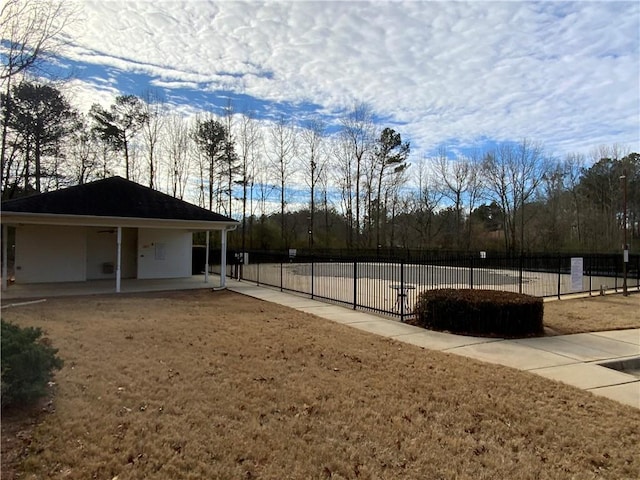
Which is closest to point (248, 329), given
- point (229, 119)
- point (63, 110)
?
point (63, 110)

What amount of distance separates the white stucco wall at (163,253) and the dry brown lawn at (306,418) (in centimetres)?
1341

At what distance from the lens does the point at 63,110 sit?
28.7m

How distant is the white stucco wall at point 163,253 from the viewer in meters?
19.8

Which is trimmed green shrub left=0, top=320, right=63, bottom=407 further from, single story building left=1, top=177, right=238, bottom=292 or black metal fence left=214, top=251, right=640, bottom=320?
single story building left=1, top=177, right=238, bottom=292

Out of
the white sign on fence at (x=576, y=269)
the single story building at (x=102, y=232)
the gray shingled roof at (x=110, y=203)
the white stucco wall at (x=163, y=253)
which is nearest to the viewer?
the white sign on fence at (x=576, y=269)

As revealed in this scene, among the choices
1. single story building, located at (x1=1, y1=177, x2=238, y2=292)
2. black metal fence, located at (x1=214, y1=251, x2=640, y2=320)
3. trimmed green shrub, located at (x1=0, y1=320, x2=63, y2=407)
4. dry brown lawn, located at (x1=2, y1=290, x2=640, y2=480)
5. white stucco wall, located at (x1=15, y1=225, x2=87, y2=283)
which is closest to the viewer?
dry brown lawn, located at (x1=2, y1=290, x2=640, y2=480)

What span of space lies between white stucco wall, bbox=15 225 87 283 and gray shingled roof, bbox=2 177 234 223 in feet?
7.62

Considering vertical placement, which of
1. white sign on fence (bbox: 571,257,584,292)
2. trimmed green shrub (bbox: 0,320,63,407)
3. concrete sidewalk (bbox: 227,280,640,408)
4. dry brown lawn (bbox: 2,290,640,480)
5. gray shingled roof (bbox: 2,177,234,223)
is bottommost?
concrete sidewalk (bbox: 227,280,640,408)

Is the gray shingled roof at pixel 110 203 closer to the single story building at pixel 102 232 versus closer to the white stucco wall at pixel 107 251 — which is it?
the single story building at pixel 102 232

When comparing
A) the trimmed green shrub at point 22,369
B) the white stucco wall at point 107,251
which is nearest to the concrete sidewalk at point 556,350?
the trimmed green shrub at point 22,369

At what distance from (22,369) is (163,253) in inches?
671

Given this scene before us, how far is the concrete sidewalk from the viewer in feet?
18.5

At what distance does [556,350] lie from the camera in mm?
7355

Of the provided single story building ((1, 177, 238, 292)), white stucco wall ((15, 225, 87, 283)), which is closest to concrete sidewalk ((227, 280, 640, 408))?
single story building ((1, 177, 238, 292))
